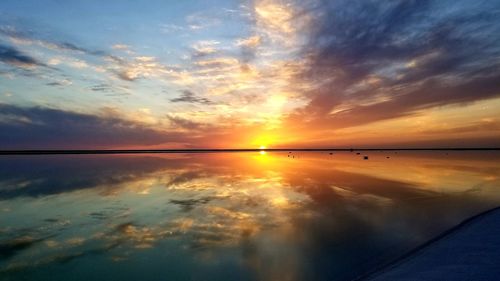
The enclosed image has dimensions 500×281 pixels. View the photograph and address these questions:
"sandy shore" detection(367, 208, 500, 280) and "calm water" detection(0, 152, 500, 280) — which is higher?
"sandy shore" detection(367, 208, 500, 280)

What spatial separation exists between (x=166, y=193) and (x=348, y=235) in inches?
592

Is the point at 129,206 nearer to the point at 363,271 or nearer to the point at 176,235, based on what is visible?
the point at 176,235

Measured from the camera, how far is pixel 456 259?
8.20 m

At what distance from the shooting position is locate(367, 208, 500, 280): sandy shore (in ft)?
22.7

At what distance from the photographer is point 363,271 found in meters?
9.37

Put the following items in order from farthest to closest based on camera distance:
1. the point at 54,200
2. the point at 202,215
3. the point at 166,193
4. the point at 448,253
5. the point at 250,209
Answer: the point at 166,193 → the point at 54,200 → the point at 250,209 → the point at 202,215 → the point at 448,253

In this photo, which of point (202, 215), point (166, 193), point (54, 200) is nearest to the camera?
point (202, 215)

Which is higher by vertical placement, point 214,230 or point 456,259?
point 456,259

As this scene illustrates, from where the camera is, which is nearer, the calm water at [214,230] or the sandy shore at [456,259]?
the sandy shore at [456,259]

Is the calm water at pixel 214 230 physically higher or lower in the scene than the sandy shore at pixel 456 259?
lower

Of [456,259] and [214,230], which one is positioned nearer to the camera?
[456,259]

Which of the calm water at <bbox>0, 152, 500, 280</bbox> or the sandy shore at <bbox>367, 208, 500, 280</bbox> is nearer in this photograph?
the sandy shore at <bbox>367, 208, 500, 280</bbox>

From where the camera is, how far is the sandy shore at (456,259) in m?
6.93

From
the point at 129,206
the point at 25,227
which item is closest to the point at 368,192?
the point at 129,206
